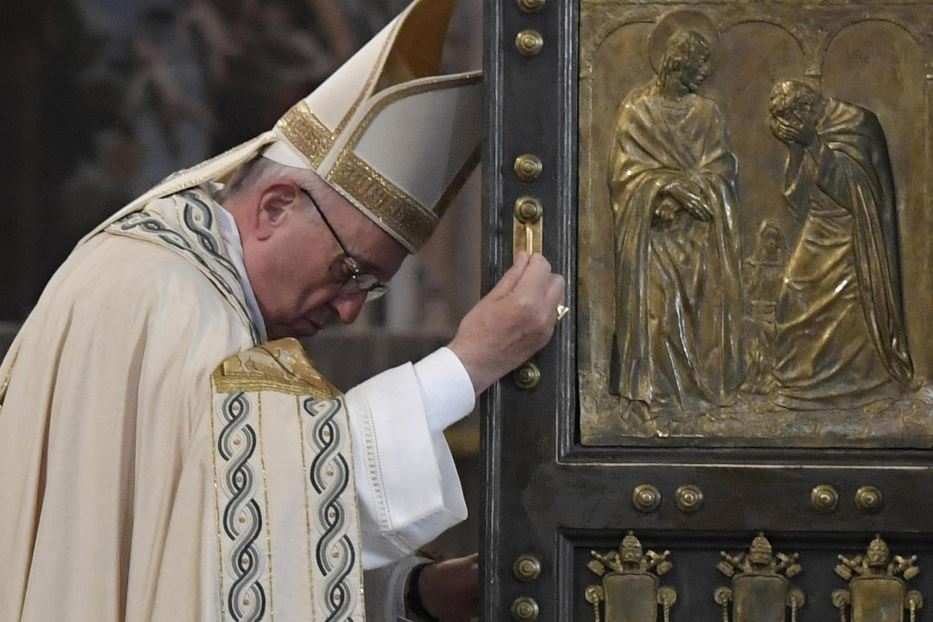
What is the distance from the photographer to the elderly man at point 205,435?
2164 millimetres

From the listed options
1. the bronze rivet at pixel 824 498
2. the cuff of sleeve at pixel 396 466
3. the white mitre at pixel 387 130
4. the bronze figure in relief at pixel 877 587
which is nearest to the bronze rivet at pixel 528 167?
the white mitre at pixel 387 130

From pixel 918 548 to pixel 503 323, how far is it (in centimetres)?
68

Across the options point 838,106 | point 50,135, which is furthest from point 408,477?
point 50,135

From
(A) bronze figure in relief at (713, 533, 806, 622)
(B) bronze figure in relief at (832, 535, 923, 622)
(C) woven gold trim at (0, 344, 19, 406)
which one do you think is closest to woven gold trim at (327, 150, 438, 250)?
(C) woven gold trim at (0, 344, 19, 406)

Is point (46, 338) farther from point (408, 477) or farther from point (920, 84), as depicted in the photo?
point (920, 84)

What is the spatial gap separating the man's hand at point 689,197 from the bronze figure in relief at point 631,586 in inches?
18.7

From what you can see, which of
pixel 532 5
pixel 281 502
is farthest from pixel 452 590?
pixel 532 5

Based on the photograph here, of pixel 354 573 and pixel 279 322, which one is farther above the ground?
pixel 279 322

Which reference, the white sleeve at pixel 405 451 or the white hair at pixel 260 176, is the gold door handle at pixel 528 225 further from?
the white hair at pixel 260 176

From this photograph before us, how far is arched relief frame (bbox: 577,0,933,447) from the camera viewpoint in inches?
91.6

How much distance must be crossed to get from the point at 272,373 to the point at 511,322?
1.13ft

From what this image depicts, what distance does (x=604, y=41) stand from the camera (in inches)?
93.3

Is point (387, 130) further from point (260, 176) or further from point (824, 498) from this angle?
point (824, 498)

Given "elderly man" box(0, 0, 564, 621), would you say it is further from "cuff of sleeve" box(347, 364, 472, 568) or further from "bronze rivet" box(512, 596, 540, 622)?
"bronze rivet" box(512, 596, 540, 622)
